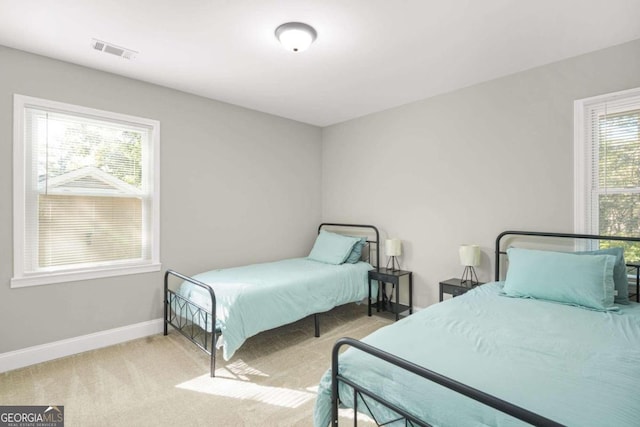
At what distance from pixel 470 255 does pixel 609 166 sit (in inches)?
50.0

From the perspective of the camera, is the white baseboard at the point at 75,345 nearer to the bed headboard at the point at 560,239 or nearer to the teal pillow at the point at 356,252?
the teal pillow at the point at 356,252

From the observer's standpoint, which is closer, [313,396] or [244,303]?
[313,396]

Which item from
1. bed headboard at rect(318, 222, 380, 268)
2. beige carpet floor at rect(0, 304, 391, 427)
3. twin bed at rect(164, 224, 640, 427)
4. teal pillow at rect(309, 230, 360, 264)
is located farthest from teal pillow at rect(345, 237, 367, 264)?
beige carpet floor at rect(0, 304, 391, 427)

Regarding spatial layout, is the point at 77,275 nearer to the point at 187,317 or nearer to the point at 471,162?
the point at 187,317

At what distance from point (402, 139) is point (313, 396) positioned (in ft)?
9.59

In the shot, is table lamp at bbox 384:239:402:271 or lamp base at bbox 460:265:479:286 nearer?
lamp base at bbox 460:265:479:286

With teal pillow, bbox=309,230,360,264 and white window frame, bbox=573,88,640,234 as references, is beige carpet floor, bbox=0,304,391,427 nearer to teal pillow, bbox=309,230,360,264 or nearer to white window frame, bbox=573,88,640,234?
teal pillow, bbox=309,230,360,264

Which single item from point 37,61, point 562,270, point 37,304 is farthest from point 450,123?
point 37,304

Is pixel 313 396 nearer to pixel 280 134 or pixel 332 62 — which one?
pixel 332 62

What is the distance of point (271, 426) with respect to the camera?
1.91m

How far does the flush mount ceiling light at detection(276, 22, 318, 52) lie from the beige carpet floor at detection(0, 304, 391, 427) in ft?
8.17

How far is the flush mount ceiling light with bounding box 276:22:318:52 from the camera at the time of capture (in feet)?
7.20

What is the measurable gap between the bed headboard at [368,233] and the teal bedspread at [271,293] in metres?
0.34

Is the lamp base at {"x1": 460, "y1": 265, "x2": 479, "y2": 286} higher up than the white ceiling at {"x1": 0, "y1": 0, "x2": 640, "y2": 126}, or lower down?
lower down
